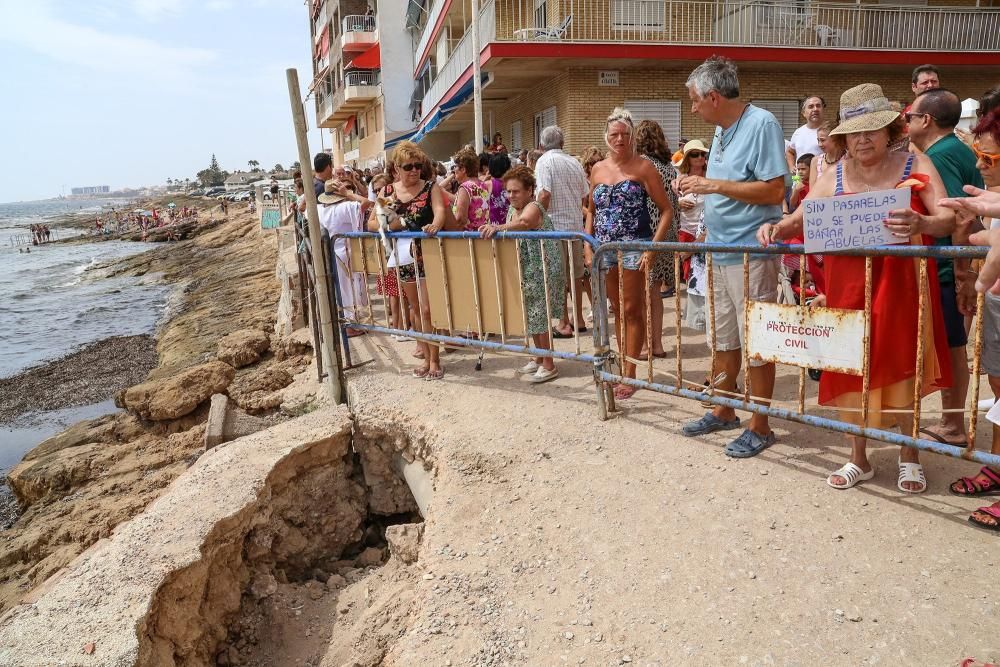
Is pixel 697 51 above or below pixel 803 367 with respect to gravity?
above

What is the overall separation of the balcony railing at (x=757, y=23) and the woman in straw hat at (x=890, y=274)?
13527 mm

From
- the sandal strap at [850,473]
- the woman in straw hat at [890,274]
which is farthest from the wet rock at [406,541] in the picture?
the woman in straw hat at [890,274]

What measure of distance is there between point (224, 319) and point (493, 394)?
33.5ft

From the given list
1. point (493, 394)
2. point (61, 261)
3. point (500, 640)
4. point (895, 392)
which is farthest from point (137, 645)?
point (61, 261)

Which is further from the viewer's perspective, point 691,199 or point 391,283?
point 691,199

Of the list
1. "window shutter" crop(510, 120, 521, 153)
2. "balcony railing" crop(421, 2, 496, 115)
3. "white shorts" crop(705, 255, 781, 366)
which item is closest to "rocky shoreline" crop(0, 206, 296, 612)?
"white shorts" crop(705, 255, 781, 366)

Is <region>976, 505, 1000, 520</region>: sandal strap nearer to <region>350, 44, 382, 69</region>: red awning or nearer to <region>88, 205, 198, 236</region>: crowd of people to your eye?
<region>350, 44, 382, 69</region>: red awning

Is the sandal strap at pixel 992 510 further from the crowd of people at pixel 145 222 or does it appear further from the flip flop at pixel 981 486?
the crowd of people at pixel 145 222

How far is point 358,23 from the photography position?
39406 mm

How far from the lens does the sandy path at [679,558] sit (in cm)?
246

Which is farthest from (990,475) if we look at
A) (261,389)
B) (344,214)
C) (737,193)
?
(261,389)

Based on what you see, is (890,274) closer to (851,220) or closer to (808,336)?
(851,220)

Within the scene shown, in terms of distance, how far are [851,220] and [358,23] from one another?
4113 centimetres

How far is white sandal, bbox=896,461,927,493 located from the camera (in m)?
3.28
